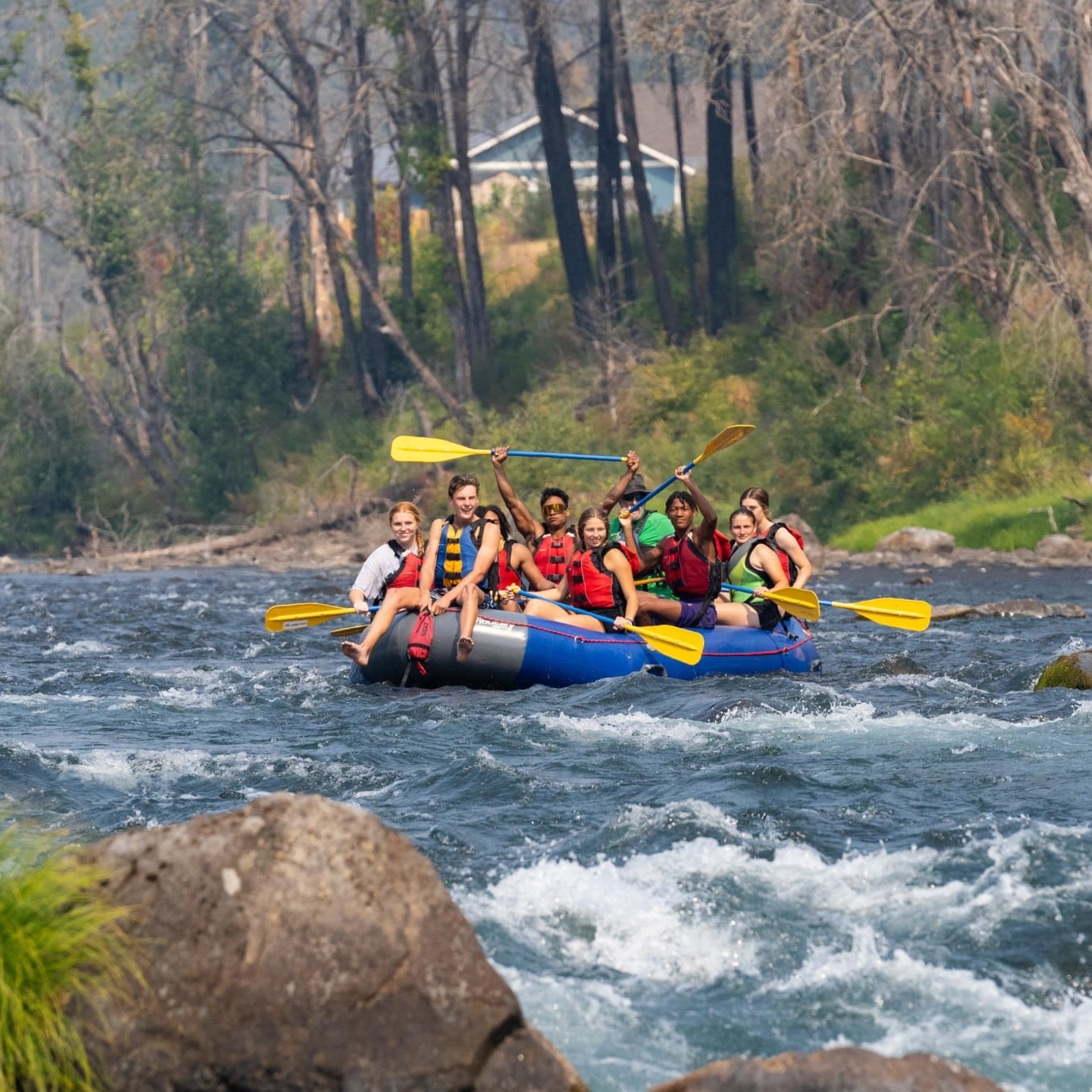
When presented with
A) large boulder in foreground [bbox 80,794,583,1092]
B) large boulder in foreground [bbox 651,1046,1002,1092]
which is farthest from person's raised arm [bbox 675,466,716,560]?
large boulder in foreground [bbox 651,1046,1002,1092]

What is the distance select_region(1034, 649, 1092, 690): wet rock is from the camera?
31.0 feet

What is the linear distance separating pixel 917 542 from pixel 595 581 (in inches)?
399

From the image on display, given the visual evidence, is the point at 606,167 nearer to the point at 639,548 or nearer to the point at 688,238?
the point at 688,238

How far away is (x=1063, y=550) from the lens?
18.4m

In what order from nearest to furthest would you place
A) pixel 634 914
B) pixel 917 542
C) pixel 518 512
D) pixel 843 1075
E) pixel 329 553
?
1. pixel 843 1075
2. pixel 634 914
3. pixel 518 512
4. pixel 917 542
5. pixel 329 553

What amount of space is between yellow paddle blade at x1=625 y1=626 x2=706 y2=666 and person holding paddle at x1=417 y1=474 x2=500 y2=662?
985 millimetres

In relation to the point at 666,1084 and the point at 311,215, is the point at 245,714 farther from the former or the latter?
the point at 311,215

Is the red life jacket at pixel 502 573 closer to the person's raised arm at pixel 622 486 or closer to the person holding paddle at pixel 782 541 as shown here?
the person's raised arm at pixel 622 486

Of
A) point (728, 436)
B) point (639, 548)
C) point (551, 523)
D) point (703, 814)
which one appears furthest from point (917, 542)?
point (703, 814)

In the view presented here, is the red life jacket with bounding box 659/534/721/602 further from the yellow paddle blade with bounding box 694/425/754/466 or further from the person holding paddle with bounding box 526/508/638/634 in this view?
the yellow paddle blade with bounding box 694/425/754/466

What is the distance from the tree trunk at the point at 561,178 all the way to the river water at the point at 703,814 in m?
16.6

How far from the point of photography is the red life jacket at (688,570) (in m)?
10.6

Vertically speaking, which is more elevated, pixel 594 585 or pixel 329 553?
pixel 594 585

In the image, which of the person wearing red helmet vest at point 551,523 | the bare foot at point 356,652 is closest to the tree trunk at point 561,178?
the person wearing red helmet vest at point 551,523
